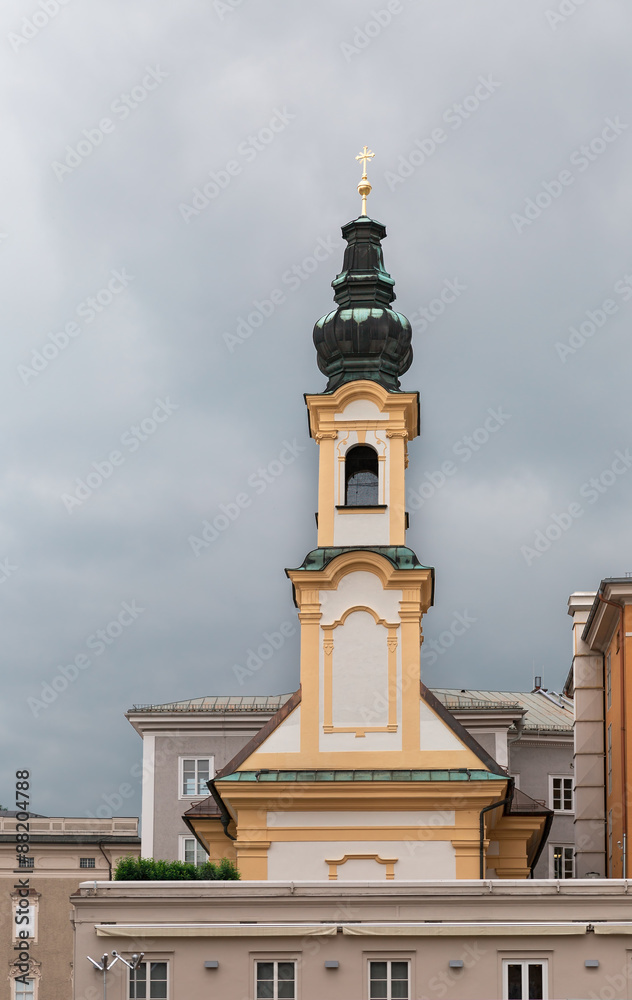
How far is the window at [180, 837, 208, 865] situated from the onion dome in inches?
787

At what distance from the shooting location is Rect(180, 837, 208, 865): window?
60.5m

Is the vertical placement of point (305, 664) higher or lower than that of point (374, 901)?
higher

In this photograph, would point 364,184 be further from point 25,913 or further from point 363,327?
point 25,913

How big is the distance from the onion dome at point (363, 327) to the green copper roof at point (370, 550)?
4820 millimetres

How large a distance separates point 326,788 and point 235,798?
2358mm

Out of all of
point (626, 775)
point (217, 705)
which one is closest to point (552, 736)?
point (217, 705)

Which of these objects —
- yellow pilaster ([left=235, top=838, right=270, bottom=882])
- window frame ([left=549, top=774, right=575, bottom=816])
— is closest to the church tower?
yellow pilaster ([left=235, top=838, right=270, bottom=882])

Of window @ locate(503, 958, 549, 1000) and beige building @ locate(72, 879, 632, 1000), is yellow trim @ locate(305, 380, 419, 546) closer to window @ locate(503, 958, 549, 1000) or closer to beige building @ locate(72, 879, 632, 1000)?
beige building @ locate(72, 879, 632, 1000)

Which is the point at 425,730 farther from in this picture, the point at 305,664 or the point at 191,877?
the point at 191,877

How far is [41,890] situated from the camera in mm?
73000

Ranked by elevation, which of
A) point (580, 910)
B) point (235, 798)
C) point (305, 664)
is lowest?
point (580, 910)

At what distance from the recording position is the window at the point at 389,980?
34844mm

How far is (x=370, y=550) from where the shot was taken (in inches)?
1821

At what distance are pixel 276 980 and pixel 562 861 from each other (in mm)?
27692
